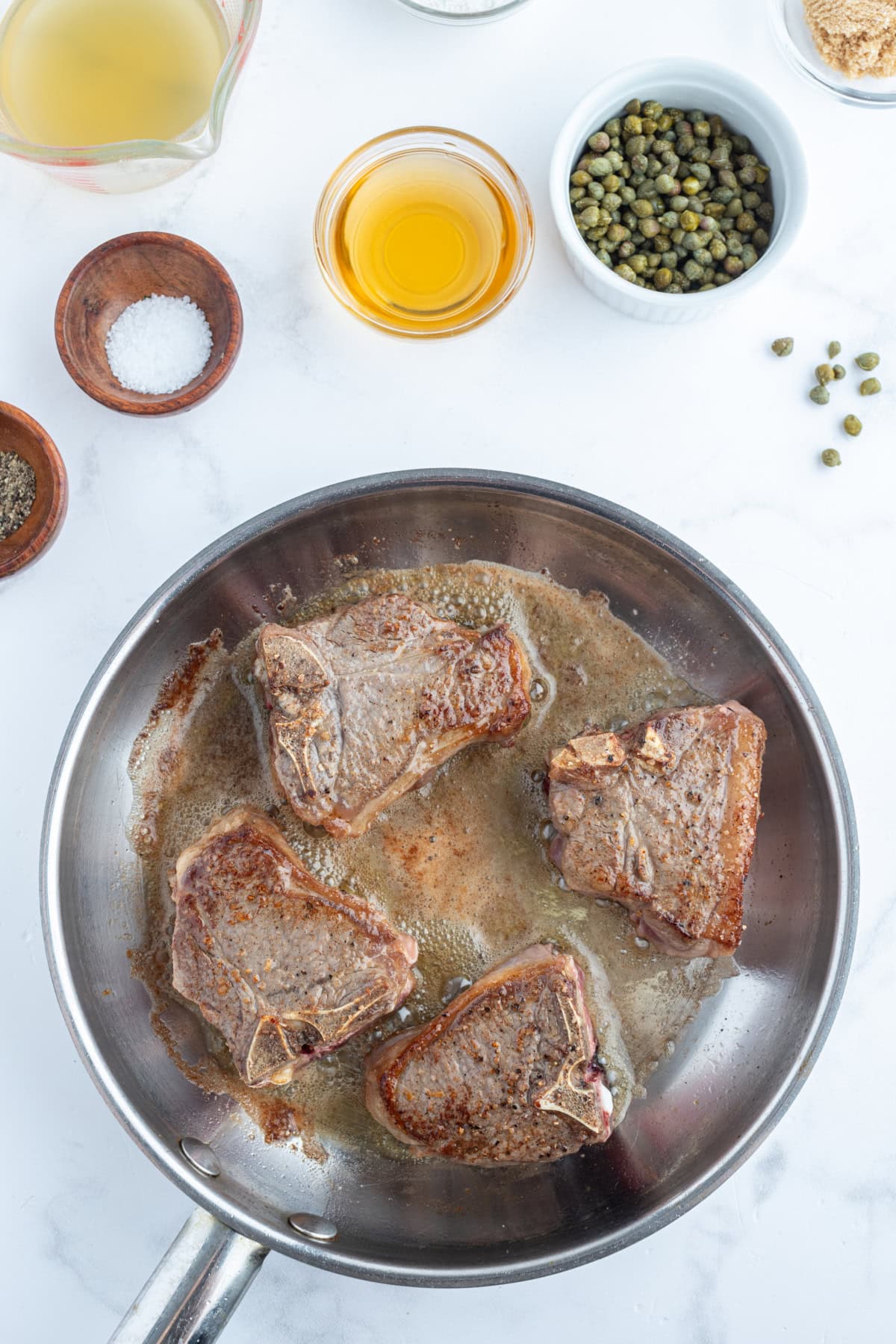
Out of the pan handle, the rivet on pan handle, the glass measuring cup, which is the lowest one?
the rivet on pan handle

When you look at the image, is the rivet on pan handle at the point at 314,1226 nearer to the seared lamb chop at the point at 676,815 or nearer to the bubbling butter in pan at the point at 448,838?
the bubbling butter in pan at the point at 448,838

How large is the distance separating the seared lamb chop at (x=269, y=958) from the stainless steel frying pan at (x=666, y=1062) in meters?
0.28

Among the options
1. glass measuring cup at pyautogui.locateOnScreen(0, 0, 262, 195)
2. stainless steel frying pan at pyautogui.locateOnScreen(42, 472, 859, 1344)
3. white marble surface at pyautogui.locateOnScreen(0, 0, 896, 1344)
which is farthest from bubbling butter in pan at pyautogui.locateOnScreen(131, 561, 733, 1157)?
glass measuring cup at pyautogui.locateOnScreen(0, 0, 262, 195)

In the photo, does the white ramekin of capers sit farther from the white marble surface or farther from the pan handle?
the pan handle

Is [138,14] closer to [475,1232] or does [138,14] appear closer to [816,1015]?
[816,1015]

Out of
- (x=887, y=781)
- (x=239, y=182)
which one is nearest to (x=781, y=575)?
(x=887, y=781)

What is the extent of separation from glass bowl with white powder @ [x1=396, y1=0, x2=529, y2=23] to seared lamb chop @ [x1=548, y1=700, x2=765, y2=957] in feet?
6.83

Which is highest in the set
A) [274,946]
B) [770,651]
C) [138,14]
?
[138,14]

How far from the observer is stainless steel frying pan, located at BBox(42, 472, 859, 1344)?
256 cm

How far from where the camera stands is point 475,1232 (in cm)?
276

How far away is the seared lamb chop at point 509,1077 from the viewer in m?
2.61

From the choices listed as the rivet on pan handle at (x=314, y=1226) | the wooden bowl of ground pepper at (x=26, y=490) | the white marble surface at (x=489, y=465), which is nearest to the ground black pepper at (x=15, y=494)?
the wooden bowl of ground pepper at (x=26, y=490)

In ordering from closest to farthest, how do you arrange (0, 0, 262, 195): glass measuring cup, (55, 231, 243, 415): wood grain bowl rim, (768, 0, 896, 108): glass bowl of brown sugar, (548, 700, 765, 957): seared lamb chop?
(0, 0, 262, 195): glass measuring cup
(548, 700, 765, 957): seared lamb chop
(55, 231, 243, 415): wood grain bowl rim
(768, 0, 896, 108): glass bowl of brown sugar

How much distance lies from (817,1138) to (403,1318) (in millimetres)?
1341
